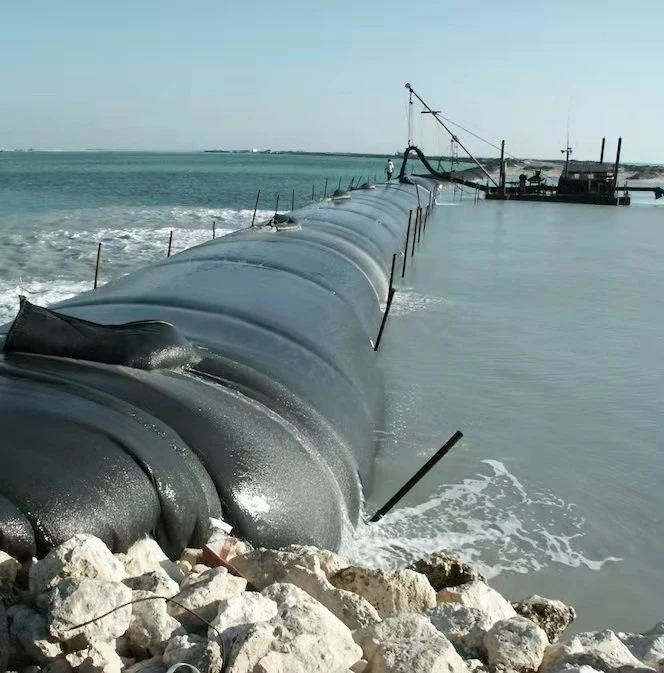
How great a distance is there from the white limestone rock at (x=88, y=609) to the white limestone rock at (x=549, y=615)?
268cm

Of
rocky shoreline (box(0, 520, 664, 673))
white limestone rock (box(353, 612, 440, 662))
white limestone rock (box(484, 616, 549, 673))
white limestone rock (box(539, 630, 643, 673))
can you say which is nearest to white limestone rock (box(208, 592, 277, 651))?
rocky shoreline (box(0, 520, 664, 673))

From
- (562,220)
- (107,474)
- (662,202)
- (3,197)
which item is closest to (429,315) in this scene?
(107,474)

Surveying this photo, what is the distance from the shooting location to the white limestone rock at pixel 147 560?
3866 millimetres

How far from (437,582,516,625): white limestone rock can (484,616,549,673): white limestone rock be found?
0.53 m

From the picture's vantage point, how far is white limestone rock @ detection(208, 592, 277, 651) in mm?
3193

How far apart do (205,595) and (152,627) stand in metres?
0.38

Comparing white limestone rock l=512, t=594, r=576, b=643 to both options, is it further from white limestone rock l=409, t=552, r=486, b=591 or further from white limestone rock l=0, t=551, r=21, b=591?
white limestone rock l=0, t=551, r=21, b=591

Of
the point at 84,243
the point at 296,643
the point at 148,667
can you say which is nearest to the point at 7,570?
the point at 148,667

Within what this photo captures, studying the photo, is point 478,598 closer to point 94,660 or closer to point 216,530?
point 216,530

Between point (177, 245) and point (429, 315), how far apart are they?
13.5 metres

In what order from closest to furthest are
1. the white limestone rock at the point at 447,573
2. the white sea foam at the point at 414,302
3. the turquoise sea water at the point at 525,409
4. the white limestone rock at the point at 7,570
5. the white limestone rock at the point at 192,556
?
the white limestone rock at the point at 7,570, the white limestone rock at the point at 192,556, the white limestone rock at the point at 447,573, the turquoise sea water at the point at 525,409, the white sea foam at the point at 414,302

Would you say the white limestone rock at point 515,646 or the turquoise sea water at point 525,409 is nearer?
the white limestone rock at point 515,646

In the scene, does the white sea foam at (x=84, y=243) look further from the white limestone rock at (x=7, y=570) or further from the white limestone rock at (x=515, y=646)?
the white limestone rock at (x=515, y=646)

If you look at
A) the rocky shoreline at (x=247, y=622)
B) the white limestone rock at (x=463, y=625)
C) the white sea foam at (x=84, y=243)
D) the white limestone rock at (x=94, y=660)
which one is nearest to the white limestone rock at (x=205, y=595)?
the rocky shoreline at (x=247, y=622)
